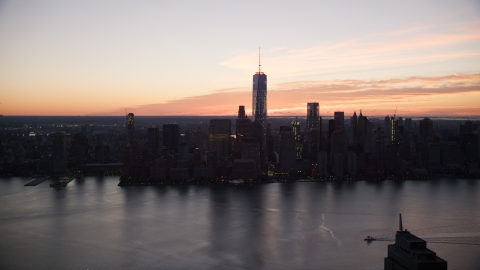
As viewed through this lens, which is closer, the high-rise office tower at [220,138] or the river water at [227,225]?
the river water at [227,225]

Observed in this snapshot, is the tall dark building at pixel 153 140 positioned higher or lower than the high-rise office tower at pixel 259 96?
lower

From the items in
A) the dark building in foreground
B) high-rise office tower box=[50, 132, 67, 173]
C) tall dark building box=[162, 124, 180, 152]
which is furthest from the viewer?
tall dark building box=[162, 124, 180, 152]

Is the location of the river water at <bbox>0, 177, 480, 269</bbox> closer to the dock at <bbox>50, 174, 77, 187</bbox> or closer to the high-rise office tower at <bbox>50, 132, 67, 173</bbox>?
the dock at <bbox>50, 174, 77, 187</bbox>

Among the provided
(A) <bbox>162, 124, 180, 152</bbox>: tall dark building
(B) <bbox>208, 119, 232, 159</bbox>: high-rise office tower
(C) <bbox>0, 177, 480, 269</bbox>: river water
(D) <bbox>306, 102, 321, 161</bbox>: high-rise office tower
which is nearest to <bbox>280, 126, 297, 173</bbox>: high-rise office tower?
(D) <bbox>306, 102, 321, 161</bbox>: high-rise office tower

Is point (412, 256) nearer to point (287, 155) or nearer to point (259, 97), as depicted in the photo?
point (287, 155)

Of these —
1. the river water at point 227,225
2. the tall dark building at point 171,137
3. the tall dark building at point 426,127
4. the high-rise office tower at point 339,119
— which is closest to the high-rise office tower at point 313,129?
the high-rise office tower at point 339,119

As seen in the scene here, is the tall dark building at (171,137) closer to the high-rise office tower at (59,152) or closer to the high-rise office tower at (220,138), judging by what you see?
the high-rise office tower at (220,138)
